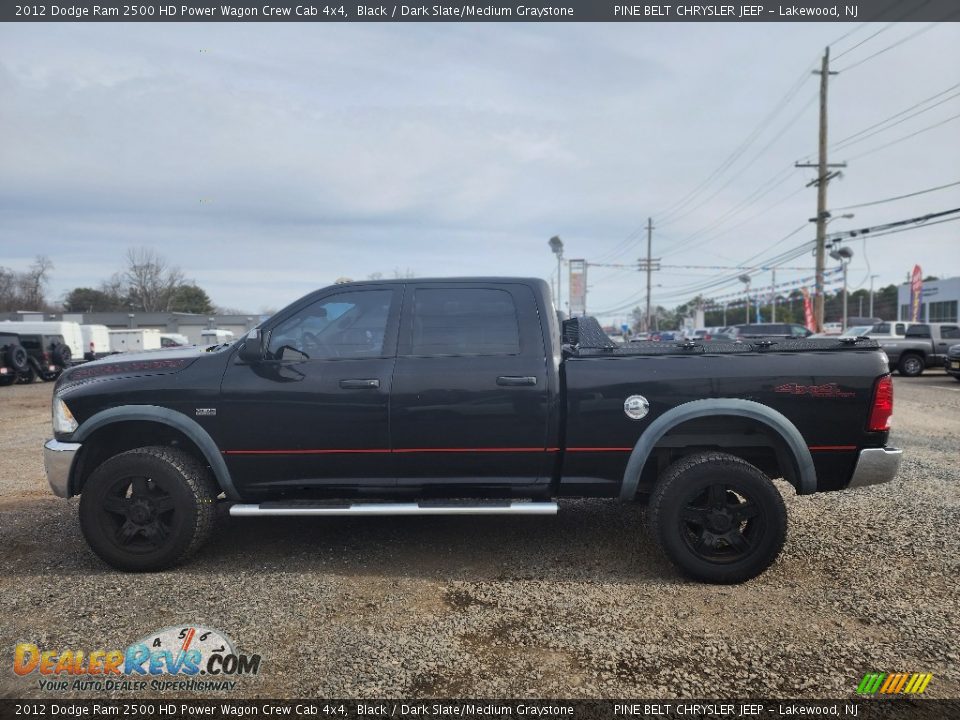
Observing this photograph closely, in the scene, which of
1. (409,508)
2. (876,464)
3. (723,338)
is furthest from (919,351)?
(409,508)

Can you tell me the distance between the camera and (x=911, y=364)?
761 inches

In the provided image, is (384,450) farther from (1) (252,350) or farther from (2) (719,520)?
(2) (719,520)

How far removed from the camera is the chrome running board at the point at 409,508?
145 inches

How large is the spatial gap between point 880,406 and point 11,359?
2347 centimetres

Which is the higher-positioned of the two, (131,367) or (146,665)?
(131,367)

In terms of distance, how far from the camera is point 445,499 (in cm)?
396

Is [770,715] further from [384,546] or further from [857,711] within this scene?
[384,546]

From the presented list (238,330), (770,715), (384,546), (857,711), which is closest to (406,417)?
(384,546)

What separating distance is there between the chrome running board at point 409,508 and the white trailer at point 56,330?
2236 cm

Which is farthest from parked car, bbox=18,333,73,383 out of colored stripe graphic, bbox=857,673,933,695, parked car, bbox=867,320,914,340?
parked car, bbox=867,320,914,340

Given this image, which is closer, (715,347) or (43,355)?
(715,347)

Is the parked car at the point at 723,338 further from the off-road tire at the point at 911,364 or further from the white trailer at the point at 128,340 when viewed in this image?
the white trailer at the point at 128,340

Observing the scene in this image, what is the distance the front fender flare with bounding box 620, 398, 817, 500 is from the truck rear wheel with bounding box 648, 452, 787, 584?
22 cm

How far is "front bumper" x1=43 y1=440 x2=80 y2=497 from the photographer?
3.89 meters
